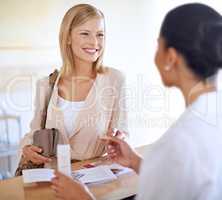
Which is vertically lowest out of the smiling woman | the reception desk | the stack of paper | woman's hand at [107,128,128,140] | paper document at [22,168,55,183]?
the reception desk

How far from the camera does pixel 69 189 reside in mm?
1097

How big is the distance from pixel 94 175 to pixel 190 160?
690 mm

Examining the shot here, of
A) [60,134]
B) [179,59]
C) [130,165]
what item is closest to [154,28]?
[60,134]

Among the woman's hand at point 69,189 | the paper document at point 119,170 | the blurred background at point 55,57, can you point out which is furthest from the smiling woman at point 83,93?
the blurred background at point 55,57

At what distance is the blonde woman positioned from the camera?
168 centimetres

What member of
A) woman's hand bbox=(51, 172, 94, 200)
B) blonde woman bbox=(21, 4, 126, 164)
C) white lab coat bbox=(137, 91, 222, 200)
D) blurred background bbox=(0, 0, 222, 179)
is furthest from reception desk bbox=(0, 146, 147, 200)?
blurred background bbox=(0, 0, 222, 179)

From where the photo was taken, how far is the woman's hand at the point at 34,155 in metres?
1.53

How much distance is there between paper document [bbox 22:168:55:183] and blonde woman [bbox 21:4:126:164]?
19 centimetres

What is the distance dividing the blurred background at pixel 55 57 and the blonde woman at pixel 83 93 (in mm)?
1098

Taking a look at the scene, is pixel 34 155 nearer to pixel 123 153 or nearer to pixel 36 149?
pixel 36 149

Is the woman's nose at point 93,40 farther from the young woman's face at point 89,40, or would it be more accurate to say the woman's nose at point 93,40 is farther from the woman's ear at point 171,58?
the woman's ear at point 171,58

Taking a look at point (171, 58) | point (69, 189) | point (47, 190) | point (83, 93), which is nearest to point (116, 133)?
point (83, 93)

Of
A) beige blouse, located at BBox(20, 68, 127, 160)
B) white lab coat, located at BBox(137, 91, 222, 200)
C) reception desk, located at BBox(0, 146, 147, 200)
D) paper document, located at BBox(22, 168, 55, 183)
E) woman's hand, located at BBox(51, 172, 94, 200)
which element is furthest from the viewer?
beige blouse, located at BBox(20, 68, 127, 160)

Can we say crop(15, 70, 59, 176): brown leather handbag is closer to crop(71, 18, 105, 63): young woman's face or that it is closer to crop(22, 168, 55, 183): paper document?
crop(22, 168, 55, 183): paper document
